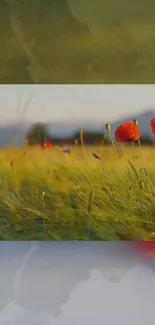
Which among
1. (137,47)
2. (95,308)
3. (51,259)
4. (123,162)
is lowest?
(95,308)

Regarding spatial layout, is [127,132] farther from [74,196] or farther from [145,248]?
[145,248]

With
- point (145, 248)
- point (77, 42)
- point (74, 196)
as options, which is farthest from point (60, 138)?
point (145, 248)

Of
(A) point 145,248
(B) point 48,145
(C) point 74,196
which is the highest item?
(B) point 48,145

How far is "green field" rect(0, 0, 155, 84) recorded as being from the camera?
4.58 ft

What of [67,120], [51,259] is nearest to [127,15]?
[67,120]

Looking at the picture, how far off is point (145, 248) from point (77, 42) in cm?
79

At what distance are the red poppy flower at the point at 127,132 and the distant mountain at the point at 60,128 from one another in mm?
15

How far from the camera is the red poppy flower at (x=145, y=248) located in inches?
54.9

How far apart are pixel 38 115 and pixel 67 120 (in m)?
0.11

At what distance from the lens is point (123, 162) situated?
54.6 inches

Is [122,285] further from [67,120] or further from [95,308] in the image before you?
[67,120]

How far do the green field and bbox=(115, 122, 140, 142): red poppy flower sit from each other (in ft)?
0.53

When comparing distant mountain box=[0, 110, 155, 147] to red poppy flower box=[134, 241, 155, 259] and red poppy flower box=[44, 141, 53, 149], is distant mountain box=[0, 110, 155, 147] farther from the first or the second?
red poppy flower box=[134, 241, 155, 259]

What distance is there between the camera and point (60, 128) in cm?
139
